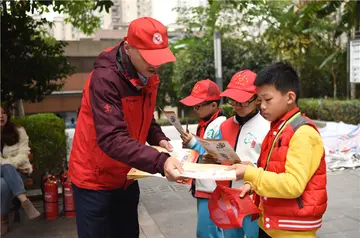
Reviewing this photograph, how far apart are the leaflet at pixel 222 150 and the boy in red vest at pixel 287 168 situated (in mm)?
111

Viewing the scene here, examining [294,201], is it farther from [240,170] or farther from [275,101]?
[275,101]

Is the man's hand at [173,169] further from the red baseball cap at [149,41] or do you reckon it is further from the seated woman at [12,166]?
the seated woman at [12,166]

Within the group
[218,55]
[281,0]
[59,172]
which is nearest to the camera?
[59,172]

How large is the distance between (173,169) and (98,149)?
45 centimetres

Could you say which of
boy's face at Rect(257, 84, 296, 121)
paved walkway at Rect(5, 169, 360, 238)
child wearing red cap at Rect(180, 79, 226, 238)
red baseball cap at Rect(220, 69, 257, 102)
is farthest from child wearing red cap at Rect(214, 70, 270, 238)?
paved walkway at Rect(5, 169, 360, 238)

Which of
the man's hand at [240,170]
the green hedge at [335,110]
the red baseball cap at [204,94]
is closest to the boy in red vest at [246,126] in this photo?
the red baseball cap at [204,94]

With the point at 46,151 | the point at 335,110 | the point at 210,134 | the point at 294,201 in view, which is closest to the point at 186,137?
the point at 210,134

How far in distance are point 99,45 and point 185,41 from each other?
528 inches

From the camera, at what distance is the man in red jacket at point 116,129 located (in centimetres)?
205

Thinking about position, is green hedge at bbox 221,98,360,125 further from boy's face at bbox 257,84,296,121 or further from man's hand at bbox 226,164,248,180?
man's hand at bbox 226,164,248,180

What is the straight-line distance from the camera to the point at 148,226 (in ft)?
15.0

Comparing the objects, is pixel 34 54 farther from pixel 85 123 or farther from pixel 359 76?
pixel 359 76

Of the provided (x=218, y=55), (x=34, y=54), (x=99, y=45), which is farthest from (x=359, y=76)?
(x=99, y=45)

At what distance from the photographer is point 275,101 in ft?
6.86
